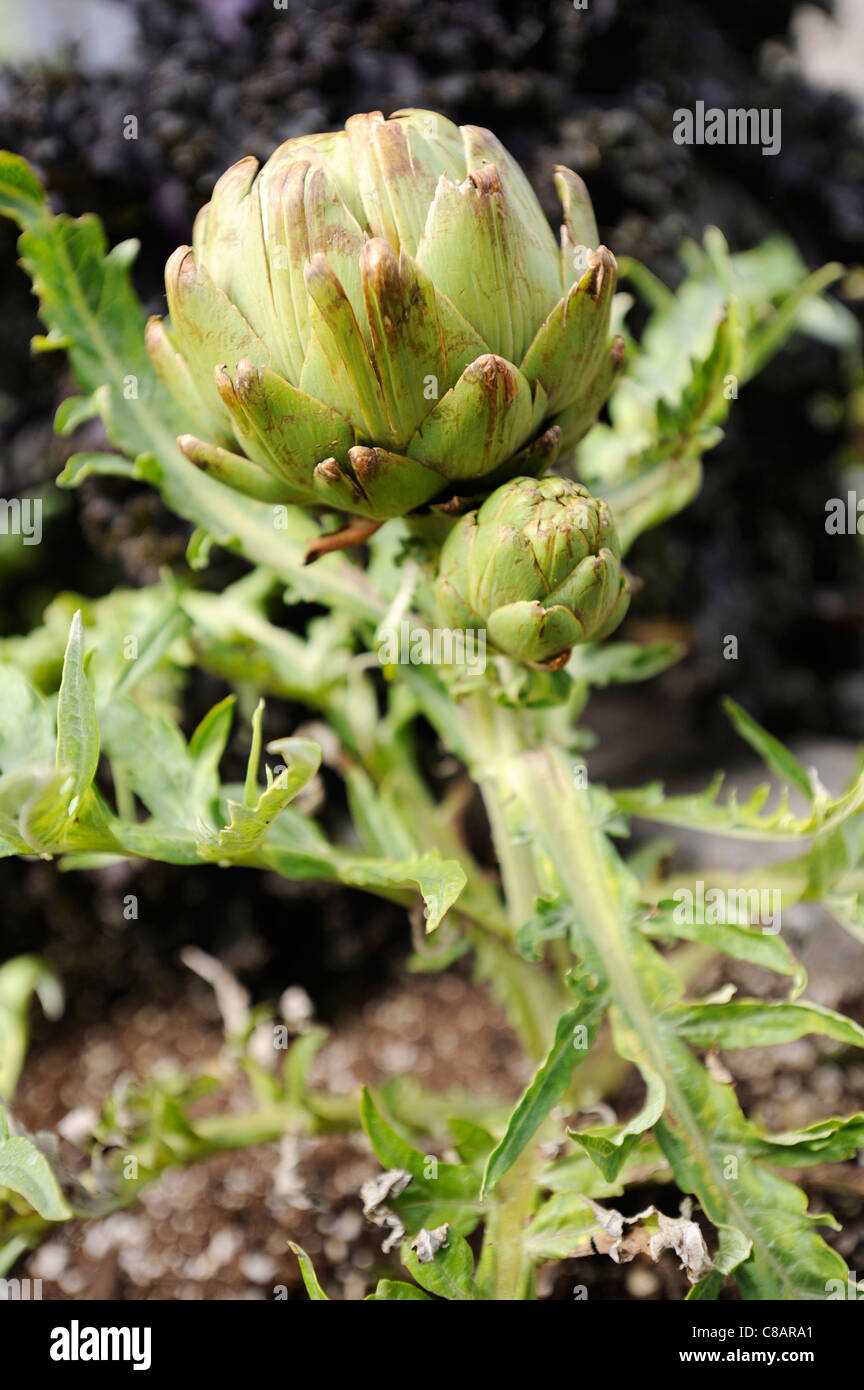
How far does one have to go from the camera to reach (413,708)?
2.92 feet

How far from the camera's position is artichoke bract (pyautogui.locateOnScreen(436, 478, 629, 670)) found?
1.74ft

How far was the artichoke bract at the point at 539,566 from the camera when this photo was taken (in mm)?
531

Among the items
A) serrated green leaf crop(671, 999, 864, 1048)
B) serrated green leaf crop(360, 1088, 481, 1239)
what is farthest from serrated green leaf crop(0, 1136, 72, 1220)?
serrated green leaf crop(671, 999, 864, 1048)

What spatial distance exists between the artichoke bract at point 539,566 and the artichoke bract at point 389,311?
1.3 inches

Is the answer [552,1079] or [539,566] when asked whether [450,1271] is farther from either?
[539,566]

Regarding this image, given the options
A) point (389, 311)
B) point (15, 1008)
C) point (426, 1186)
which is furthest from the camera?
point (15, 1008)

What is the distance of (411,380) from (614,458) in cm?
43

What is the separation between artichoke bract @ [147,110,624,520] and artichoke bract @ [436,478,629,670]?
0.11 ft

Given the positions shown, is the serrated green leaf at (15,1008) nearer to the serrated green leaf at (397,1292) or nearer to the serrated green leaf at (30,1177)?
the serrated green leaf at (30,1177)

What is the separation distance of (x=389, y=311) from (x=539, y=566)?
141 mm

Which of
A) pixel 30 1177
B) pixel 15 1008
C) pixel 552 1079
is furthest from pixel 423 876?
pixel 15 1008

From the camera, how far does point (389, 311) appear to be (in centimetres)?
50

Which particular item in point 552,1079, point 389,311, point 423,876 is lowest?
point 552,1079
